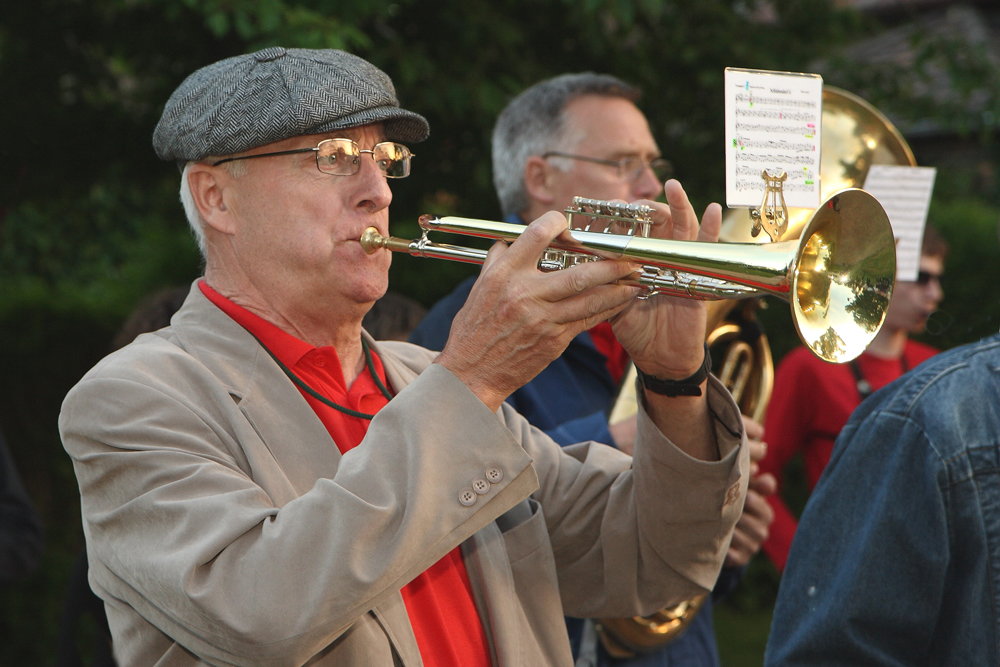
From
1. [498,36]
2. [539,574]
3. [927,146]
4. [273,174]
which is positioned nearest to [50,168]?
[498,36]

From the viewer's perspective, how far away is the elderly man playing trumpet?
1.66 m

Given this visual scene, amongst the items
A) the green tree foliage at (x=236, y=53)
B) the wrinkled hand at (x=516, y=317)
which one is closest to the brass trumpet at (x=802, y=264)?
the wrinkled hand at (x=516, y=317)

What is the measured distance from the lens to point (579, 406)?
297cm

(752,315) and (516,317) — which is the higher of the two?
(516,317)

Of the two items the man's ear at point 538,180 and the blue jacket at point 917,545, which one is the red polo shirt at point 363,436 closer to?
the blue jacket at point 917,545

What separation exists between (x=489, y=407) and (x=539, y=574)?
1.65ft

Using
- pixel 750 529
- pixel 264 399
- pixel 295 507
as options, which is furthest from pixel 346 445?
pixel 750 529

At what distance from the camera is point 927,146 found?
13.3m

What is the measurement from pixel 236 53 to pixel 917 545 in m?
4.14

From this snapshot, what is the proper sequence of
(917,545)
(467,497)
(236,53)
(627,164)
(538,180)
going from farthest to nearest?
(236,53)
(538,180)
(627,164)
(467,497)
(917,545)

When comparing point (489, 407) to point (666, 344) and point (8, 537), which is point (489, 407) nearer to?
point (666, 344)

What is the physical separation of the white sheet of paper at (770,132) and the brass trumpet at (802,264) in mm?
81

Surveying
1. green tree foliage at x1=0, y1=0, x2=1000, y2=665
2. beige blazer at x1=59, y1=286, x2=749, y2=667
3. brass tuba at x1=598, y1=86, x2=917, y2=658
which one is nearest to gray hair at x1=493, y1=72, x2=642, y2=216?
brass tuba at x1=598, y1=86, x2=917, y2=658

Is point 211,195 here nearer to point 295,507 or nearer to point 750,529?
point 295,507
